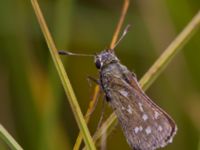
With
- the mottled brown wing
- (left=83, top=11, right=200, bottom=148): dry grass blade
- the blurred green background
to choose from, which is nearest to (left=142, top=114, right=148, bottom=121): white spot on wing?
the mottled brown wing

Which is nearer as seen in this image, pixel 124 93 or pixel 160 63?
pixel 160 63

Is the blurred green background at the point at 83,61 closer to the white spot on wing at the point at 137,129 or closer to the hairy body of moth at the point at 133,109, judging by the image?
the hairy body of moth at the point at 133,109

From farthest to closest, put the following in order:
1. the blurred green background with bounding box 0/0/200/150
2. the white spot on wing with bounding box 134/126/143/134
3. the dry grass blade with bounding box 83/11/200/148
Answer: the blurred green background with bounding box 0/0/200/150, the white spot on wing with bounding box 134/126/143/134, the dry grass blade with bounding box 83/11/200/148

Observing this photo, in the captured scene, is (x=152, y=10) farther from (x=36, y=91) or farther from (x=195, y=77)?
(x=36, y=91)

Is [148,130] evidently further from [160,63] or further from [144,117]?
[160,63]

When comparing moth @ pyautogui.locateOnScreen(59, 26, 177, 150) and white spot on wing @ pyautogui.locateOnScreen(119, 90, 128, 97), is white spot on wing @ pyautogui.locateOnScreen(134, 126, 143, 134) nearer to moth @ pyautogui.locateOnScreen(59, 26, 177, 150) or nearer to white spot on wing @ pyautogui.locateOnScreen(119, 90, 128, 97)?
moth @ pyautogui.locateOnScreen(59, 26, 177, 150)

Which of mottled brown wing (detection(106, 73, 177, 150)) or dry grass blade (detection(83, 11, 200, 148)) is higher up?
dry grass blade (detection(83, 11, 200, 148))

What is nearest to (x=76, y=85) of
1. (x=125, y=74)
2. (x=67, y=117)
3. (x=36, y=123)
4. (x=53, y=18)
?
(x=67, y=117)

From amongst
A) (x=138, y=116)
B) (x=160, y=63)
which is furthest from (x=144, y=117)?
(x=160, y=63)
